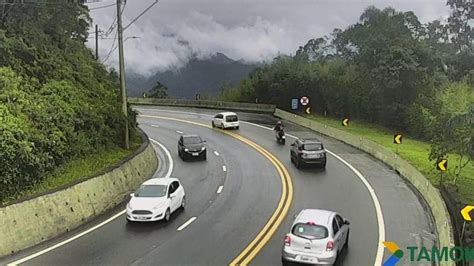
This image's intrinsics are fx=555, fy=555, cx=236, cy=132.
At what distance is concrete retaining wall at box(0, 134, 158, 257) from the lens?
61.9 ft

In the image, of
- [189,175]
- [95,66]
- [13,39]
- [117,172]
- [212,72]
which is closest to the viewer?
[117,172]

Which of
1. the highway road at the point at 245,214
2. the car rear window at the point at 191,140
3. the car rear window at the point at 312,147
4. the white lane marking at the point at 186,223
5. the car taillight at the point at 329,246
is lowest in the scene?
the white lane marking at the point at 186,223

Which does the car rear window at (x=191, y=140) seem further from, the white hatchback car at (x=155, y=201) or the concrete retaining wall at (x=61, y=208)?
the white hatchback car at (x=155, y=201)

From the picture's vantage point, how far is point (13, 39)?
29.2 meters

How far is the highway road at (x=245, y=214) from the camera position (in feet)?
60.4

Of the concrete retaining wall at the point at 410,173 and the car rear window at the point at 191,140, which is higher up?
the car rear window at the point at 191,140

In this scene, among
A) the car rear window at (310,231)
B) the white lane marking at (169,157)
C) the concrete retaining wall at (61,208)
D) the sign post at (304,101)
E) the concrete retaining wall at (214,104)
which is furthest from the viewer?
the concrete retaining wall at (214,104)

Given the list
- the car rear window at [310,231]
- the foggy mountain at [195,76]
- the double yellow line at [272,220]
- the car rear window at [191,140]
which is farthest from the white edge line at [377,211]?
the foggy mountain at [195,76]

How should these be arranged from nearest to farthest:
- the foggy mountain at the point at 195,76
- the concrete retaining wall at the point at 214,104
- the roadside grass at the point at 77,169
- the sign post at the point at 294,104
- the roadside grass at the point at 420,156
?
the roadside grass at the point at 77,169 < the roadside grass at the point at 420,156 < the sign post at the point at 294,104 < the concrete retaining wall at the point at 214,104 < the foggy mountain at the point at 195,76

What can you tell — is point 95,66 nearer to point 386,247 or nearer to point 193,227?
point 193,227

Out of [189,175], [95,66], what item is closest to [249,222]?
[189,175]

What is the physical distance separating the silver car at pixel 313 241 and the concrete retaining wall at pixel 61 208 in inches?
354

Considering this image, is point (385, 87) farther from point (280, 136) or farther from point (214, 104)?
point (214, 104)

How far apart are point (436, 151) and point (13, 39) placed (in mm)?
23574
